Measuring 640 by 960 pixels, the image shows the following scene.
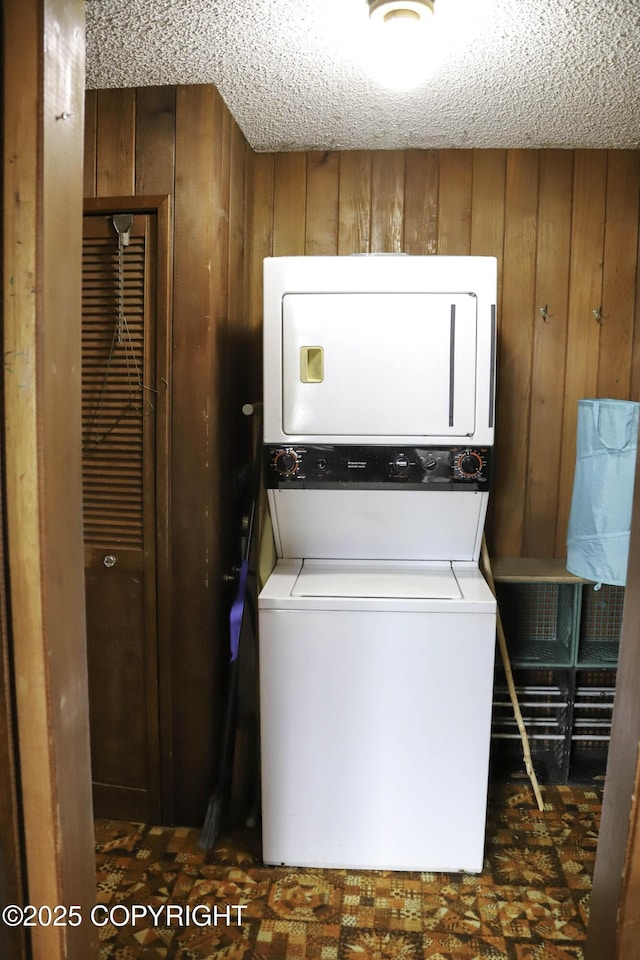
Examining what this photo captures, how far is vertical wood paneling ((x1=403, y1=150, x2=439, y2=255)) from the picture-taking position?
2674 mm

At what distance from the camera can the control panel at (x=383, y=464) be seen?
2.24 metres

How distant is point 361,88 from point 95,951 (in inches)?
85.9

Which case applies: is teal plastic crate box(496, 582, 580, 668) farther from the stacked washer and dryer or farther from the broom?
the broom

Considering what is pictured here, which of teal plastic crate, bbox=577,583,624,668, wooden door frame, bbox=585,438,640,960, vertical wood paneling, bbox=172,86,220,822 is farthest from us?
teal plastic crate, bbox=577,583,624,668

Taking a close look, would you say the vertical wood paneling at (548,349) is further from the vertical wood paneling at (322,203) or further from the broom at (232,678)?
the broom at (232,678)

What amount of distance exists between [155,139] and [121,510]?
1.11m

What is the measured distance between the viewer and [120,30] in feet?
6.00

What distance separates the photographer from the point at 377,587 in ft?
7.14

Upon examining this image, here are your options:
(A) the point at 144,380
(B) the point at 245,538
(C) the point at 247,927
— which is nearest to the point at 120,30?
(A) the point at 144,380

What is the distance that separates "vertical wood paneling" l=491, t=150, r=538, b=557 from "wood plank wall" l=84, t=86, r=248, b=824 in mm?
984

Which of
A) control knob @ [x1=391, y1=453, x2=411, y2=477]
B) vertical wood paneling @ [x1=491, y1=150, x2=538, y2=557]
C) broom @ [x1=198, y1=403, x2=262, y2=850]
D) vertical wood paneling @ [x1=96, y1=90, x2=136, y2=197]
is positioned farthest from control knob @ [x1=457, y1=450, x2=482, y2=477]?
vertical wood paneling @ [x1=96, y1=90, x2=136, y2=197]

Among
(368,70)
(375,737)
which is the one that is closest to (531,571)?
(375,737)

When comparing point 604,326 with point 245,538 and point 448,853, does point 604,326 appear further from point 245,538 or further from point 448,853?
point 448,853

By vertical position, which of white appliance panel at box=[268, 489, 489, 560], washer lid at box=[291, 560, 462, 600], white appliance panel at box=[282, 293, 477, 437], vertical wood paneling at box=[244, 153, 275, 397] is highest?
vertical wood paneling at box=[244, 153, 275, 397]
